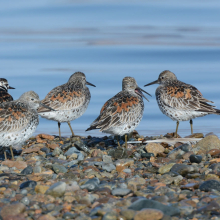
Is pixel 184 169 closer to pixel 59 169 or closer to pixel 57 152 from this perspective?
pixel 59 169

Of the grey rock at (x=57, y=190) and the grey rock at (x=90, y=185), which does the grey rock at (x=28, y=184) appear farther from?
the grey rock at (x=90, y=185)

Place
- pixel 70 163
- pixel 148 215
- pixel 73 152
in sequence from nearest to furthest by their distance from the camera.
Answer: pixel 148 215, pixel 70 163, pixel 73 152

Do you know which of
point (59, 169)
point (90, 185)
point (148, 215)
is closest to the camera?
point (148, 215)

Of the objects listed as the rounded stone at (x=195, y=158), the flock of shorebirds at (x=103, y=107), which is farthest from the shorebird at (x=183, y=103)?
the rounded stone at (x=195, y=158)

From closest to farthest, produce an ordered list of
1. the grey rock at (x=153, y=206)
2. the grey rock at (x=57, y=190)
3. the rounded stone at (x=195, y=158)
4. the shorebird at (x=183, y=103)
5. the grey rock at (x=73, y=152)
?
the grey rock at (x=153, y=206) → the grey rock at (x=57, y=190) → the rounded stone at (x=195, y=158) → the grey rock at (x=73, y=152) → the shorebird at (x=183, y=103)

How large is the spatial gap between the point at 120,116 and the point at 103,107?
0.78 meters

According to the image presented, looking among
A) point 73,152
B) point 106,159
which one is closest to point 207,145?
point 106,159

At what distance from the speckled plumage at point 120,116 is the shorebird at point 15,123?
1559 mm

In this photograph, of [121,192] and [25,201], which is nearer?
[25,201]

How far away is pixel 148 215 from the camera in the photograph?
555cm

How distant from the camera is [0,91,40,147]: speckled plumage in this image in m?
9.58

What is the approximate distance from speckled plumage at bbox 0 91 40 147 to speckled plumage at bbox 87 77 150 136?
1.56m

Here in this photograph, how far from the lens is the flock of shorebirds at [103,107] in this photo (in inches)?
385

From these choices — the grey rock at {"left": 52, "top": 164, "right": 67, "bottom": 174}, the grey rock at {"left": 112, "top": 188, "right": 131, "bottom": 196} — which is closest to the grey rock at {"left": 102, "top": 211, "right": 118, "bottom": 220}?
the grey rock at {"left": 112, "top": 188, "right": 131, "bottom": 196}
